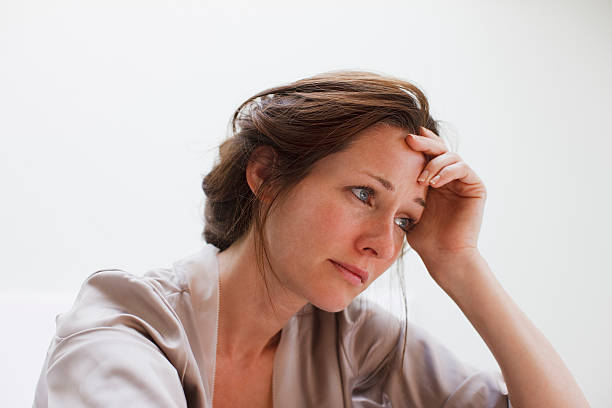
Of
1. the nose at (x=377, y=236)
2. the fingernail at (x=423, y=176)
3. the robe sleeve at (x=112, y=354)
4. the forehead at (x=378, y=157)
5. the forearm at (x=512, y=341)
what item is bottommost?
the forearm at (x=512, y=341)

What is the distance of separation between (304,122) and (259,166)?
0.54 ft

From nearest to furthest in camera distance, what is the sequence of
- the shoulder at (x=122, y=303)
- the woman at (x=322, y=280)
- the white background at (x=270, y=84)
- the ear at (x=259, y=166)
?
the shoulder at (x=122, y=303)
the woman at (x=322, y=280)
the ear at (x=259, y=166)
the white background at (x=270, y=84)

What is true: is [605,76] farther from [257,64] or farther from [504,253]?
[257,64]

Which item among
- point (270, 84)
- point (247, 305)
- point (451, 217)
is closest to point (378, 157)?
point (451, 217)

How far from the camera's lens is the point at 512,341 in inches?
53.3

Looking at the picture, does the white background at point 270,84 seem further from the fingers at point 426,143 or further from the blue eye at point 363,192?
the blue eye at point 363,192

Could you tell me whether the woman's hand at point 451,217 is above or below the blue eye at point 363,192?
below

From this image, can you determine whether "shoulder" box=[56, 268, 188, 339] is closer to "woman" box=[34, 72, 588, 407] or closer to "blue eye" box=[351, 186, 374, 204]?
"woman" box=[34, 72, 588, 407]

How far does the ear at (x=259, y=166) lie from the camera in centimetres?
136

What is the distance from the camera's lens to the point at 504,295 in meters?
1.43

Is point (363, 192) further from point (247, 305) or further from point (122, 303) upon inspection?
point (122, 303)

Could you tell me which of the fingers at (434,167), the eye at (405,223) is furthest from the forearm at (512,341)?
the fingers at (434,167)

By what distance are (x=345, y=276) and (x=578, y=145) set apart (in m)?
1.66

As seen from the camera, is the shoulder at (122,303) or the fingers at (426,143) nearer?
the shoulder at (122,303)
